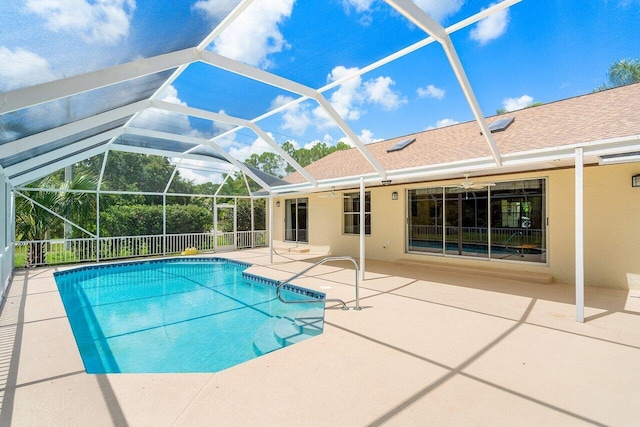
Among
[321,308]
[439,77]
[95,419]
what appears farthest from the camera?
[439,77]

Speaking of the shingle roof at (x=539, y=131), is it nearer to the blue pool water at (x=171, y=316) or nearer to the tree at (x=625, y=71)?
the blue pool water at (x=171, y=316)

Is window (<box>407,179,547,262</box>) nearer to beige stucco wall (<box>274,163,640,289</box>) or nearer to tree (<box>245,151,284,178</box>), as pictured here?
beige stucco wall (<box>274,163,640,289</box>)

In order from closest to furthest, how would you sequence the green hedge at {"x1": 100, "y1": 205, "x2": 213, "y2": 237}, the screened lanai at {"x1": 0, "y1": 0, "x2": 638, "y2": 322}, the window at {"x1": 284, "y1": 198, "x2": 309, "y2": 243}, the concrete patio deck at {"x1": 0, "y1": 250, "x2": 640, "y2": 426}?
the concrete patio deck at {"x1": 0, "y1": 250, "x2": 640, "y2": 426} < the screened lanai at {"x1": 0, "y1": 0, "x2": 638, "y2": 322} < the window at {"x1": 284, "y1": 198, "x2": 309, "y2": 243} < the green hedge at {"x1": 100, "y1": 205, "x2": 213, "y2": 237}

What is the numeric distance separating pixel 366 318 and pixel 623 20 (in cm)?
792

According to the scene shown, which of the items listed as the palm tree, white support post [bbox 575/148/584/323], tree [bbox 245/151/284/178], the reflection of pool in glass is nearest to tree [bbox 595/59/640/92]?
the reflection of pool in glass

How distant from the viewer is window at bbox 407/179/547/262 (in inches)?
336

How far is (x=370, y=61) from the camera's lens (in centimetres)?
552

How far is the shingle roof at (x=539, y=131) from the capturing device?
6.37 meters

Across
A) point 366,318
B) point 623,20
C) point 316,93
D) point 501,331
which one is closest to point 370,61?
point 316,93

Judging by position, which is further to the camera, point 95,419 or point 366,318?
point 366,318

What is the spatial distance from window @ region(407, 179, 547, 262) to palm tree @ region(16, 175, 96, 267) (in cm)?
1176

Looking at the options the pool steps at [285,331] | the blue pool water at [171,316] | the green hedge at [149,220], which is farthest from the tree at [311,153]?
the pool steps at [285,331]

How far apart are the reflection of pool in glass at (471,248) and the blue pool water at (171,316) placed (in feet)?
16.4

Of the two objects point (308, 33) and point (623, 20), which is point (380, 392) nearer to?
point (308, 33)
